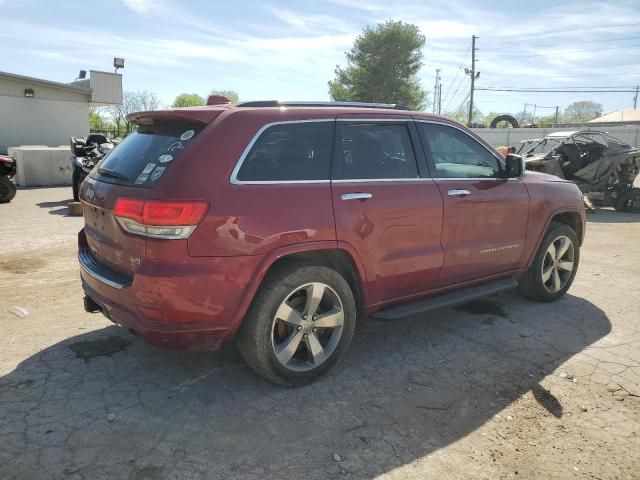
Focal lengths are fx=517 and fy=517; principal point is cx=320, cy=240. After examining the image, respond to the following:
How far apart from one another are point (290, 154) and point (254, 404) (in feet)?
5.29

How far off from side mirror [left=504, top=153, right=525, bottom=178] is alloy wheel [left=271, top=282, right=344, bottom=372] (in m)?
2.16

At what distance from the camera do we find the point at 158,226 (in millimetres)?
2879

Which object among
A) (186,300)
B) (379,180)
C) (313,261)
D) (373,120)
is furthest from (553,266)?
(186,300)

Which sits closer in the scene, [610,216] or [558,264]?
[558,264]

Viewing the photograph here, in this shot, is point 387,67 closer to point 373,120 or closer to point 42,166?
point 42,166

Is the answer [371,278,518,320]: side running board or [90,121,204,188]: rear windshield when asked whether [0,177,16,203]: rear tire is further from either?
[371,278,518,320]: side running board

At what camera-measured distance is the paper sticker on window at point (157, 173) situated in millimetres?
3045

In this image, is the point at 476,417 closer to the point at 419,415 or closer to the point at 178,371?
the point at 419,415

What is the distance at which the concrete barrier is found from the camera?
15.5 metres

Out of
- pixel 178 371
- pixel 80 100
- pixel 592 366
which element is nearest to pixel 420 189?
pixel 592 366

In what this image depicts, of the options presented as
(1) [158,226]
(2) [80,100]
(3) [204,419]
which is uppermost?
(2) [80,100]

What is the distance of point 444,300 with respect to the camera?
416 centimetres

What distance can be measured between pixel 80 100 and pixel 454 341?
74.9 ft

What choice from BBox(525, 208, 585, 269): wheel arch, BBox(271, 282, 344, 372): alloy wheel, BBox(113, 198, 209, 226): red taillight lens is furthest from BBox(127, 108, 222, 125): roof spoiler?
BBox(525, 208, 585, 269): wheel arch
